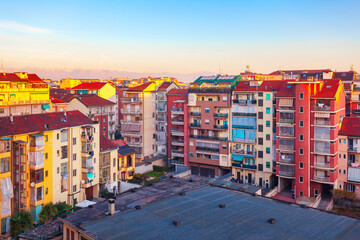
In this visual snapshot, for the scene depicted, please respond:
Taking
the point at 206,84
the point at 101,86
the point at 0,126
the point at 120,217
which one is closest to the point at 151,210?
the point at 120,217

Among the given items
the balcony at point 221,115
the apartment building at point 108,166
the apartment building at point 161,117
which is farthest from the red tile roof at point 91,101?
the balcony at point 221,115

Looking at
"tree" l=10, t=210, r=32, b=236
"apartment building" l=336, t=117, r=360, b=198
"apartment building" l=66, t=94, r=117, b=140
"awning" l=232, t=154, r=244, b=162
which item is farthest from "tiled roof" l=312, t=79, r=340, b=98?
"apartment building" l=66, t=94, r=117, b=140

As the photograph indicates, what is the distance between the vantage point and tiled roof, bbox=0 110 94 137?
41.0m

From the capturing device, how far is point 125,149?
61375 mm

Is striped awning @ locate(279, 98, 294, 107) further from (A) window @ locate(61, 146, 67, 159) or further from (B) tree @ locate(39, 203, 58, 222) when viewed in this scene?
(B) tree @ locate(39, 203, 58, 222)

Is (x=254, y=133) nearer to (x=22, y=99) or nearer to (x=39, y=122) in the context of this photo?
(x=39, y=122)

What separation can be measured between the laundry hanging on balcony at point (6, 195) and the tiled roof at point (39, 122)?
520 centimetres

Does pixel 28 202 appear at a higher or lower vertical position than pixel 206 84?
lower

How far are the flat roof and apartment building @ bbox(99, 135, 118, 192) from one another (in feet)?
64.2

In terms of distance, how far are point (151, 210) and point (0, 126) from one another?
2071 centimetres

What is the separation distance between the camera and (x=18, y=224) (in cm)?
3862

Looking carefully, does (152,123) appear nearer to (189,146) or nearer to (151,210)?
(189,146)

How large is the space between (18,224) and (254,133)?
119 feet

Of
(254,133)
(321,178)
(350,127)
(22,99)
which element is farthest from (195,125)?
(22,99)
